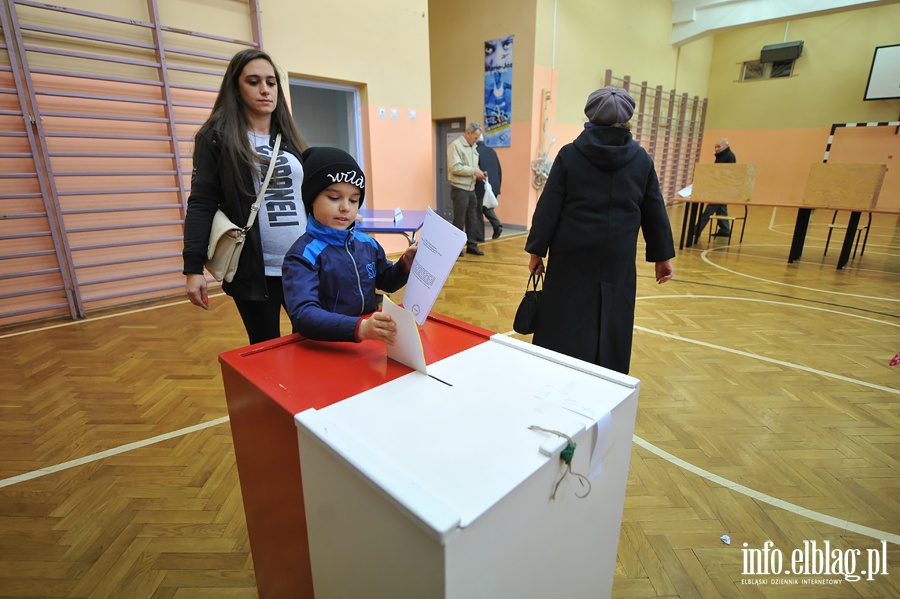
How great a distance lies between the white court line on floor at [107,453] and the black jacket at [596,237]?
5.20ft

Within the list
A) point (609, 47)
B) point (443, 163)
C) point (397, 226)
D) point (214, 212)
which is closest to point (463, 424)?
point (214, 212)

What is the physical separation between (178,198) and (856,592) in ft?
15.5

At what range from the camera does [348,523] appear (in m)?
0.70

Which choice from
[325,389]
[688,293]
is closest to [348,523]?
[325,389]

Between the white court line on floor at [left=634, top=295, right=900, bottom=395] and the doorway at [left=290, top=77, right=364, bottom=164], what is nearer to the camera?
the white court line on floor at [left=634, top=295, right=900, bottom=395]

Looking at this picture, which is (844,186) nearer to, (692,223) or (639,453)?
(692,223)

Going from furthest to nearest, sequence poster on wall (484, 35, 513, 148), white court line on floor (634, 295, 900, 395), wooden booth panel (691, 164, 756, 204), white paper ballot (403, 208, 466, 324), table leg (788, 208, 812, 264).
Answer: poster on wall (484, 35, 513, 148) → wooden booth panel (691, 164, 756, 204) → table leg (788, 208, 812, 264) → white court line on floor (634, 295, 900, 395) → white paper ballot (403, 208, 466, 324)

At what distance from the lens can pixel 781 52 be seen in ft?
33.9

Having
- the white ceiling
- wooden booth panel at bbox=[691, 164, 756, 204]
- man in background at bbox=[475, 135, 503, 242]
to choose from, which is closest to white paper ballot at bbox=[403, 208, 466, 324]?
man in background at bbox=[475, 135, 503, 242]

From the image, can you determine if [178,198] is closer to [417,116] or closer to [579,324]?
[417,116]

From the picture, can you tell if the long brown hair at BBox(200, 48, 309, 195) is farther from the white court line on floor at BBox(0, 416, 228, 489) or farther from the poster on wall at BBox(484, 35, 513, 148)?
the poster on wall at BBox(484, 35, 513, 148)

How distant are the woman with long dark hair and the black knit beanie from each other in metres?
0.41

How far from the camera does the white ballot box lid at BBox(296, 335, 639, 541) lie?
0.57 m

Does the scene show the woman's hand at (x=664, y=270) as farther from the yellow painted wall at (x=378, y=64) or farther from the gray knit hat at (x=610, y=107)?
the yellow painted wall at (x=378, y=64)
